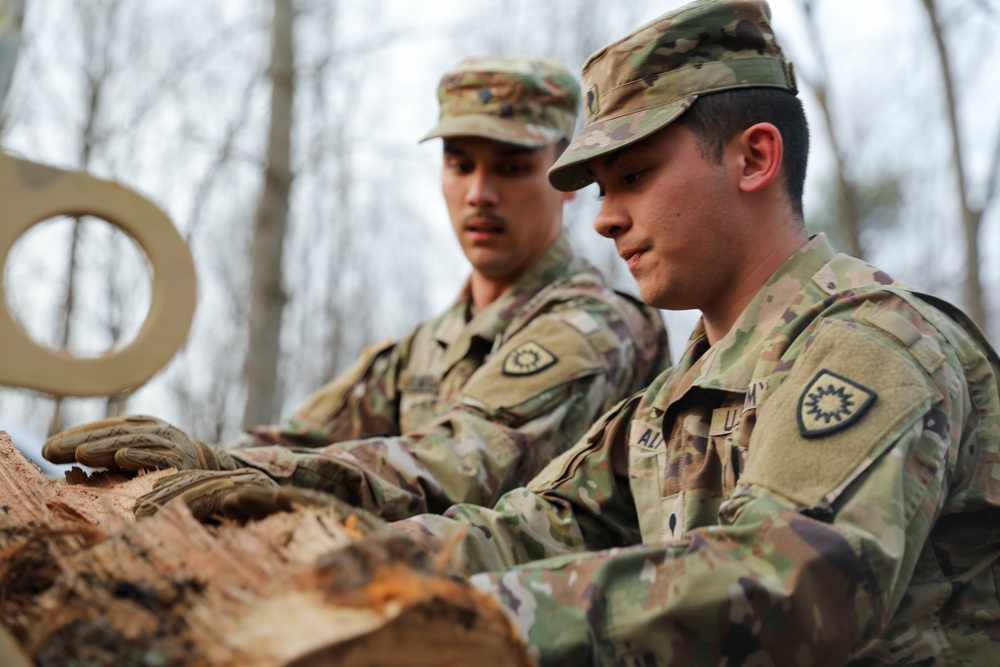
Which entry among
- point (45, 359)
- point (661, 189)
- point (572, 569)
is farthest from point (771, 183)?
point (45, 359)

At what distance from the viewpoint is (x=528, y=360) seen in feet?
10.6

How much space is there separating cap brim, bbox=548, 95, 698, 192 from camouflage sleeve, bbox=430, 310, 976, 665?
670 mm

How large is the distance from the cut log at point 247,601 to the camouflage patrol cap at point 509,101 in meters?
2.40

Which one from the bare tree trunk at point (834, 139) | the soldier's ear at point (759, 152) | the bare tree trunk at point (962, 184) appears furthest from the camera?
the bare tree trunk at point (834, 139)

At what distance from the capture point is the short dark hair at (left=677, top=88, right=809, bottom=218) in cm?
215

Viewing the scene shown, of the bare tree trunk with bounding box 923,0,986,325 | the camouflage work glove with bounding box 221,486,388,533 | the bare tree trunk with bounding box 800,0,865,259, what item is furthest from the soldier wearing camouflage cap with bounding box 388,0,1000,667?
the bare tree trunk with bounding box 800,0,865,259

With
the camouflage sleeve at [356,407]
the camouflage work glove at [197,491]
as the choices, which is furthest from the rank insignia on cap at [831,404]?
the camouflage sleeve at [356,407]

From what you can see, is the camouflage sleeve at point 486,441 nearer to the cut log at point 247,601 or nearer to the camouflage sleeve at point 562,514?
the camouflage sleeve at point 562,514

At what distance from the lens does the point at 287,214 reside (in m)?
6.61

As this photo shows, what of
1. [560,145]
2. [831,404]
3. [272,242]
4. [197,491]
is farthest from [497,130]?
[272,242]

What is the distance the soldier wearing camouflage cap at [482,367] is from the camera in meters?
2.81

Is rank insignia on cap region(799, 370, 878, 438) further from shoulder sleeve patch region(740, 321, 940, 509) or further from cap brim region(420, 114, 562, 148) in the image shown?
cap brim region(420, 114, 562, 148)

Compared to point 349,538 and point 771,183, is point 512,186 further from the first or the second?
point 349,538

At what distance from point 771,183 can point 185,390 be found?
1065 centimetres
